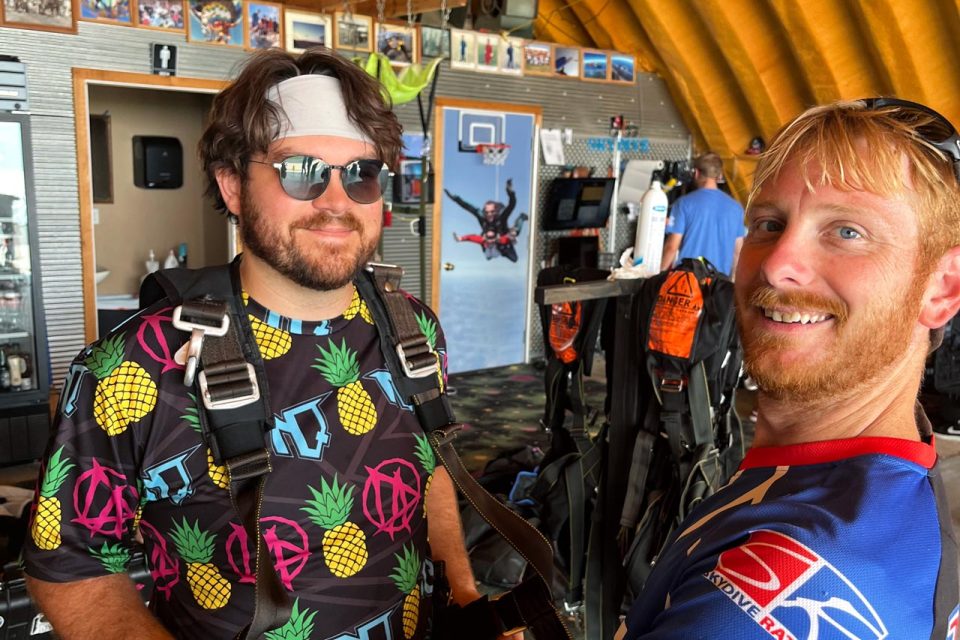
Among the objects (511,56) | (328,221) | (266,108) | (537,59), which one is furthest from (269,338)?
(537,59)

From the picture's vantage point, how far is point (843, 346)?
1039 millimetres

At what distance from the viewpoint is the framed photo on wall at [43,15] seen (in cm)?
486

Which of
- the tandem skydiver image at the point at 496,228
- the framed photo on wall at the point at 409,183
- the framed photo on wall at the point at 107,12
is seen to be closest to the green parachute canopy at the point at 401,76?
the framed photo on wall at the point at 409,183

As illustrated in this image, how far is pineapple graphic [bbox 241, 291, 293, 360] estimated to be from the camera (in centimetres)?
163

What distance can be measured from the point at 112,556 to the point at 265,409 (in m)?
0.40

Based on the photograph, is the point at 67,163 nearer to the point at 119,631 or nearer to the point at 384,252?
the point at 384,252

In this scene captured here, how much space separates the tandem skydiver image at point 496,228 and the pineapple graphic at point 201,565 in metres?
5.74

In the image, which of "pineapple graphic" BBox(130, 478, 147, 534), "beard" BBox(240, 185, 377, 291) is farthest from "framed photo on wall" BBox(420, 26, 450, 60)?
"pineapple graphic" BBox(130, 478, 147, 534)

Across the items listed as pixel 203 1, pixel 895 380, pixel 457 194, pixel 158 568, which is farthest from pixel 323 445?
pixel 457 194

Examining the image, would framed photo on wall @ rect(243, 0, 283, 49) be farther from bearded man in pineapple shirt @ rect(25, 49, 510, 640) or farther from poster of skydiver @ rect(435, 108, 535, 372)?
bearded man in pineapple shirt @ rect(25, 49, 510, 640)

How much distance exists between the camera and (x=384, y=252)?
257 inches

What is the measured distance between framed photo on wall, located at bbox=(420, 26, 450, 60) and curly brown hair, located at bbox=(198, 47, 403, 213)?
15.8 ft

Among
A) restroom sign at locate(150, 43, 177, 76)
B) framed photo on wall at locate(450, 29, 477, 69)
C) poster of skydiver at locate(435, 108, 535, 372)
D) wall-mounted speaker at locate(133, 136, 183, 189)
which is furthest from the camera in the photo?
wall-mounted speaker at locate(133, 136, 183, 189)

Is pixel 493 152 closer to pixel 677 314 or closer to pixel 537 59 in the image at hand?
pixel 537 59
